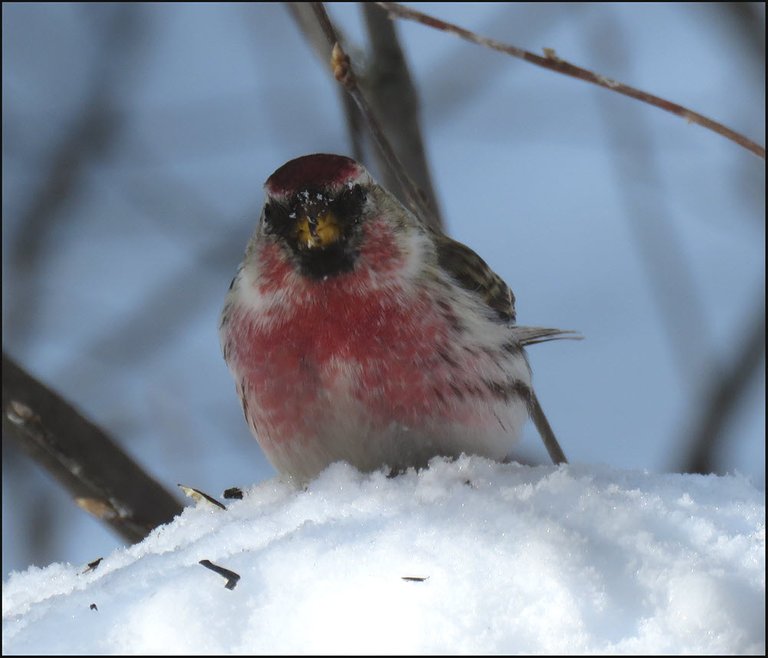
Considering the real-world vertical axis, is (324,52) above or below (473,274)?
above

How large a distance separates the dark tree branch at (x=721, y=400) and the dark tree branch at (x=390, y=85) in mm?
1100

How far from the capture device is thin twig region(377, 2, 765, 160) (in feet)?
4.31

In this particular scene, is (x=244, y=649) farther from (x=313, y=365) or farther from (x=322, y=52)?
(x=322, y=52)

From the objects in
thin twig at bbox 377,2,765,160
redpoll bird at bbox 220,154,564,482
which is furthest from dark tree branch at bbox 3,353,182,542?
thin twig at bbox 377,2,765,160

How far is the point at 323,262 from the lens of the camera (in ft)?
5.65

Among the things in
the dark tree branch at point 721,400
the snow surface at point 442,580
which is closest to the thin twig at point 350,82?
the snow surface at point 442,580

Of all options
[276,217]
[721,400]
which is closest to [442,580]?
[276,217]

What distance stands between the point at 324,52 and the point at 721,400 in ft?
4.67

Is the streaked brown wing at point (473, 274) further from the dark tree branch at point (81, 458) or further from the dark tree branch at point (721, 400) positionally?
the dark tree branch at point (721, 400)

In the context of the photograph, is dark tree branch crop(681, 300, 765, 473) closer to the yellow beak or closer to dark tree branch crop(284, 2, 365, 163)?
dark tree branch crop(284, 2, 365, 163)

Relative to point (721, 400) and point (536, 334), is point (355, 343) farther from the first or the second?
point (721, 400)

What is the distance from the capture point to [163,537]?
4.50 ft

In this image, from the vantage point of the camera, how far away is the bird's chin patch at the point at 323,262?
1.72 m

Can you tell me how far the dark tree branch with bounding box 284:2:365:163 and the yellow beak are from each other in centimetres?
47
